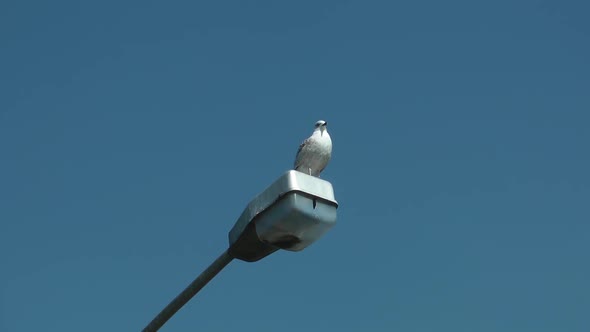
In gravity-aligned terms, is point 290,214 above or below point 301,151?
below

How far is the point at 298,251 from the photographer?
5.16 m

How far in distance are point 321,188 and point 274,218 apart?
330mm

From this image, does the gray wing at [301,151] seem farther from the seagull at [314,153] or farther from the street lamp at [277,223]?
the street lamp at [277,223]

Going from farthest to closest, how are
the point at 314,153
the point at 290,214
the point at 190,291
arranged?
the point at 314,153, the point at 190,291, the point at 290,214

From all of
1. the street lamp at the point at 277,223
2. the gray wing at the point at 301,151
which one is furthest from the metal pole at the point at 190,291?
the gray wing at the point at 301,151

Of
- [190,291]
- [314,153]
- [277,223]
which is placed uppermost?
[314,153]

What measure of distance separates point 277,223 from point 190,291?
2.43 ft

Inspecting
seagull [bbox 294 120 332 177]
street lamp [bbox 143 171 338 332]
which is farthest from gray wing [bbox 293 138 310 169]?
street lamp [bbox 143 171 338 332]

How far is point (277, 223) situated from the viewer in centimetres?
505

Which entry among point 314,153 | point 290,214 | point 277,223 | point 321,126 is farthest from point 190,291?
point 321,126

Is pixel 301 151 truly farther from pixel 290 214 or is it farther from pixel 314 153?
pixel 290 214

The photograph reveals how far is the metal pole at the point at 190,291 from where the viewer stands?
527cm

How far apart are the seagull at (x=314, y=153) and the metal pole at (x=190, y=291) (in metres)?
2.46

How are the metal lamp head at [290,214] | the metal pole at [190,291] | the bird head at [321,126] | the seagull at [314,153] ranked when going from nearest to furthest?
the metal lamp head at [290,214] < the metal pole at [190,291] < the seagull at [314,153] < the bird head at [321,126]
